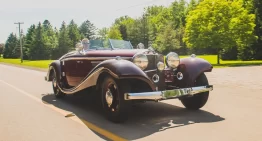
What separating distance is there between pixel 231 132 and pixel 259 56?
3189cm

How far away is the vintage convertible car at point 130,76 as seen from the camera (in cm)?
550

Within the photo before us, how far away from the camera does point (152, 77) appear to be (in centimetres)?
621

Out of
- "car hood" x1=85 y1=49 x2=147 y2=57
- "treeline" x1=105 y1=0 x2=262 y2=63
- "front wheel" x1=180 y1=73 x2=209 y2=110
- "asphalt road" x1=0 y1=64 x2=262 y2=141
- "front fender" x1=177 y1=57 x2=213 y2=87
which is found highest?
"treeline" x1=105 y1=0 x2=262 y2=63

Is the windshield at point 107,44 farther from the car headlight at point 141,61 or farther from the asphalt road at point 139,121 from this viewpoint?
the car headlight at point 141,61

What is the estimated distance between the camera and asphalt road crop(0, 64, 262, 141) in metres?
4.83

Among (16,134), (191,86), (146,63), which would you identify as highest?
(146,63)

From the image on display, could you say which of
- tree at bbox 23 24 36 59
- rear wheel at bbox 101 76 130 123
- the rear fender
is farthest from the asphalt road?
tree at bbox 23 24 36 59

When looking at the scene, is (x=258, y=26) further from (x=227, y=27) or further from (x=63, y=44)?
(x=63, y=44)

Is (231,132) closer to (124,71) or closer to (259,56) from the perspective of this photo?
(124,71)

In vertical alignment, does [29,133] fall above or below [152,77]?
below

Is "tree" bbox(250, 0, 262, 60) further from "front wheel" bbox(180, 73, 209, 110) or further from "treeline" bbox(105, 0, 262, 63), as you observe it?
"front wheel" bbox(180, 73, 209, 110)

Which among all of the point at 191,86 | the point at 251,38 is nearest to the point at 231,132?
the point at 191,86

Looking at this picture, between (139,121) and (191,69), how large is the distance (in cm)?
168

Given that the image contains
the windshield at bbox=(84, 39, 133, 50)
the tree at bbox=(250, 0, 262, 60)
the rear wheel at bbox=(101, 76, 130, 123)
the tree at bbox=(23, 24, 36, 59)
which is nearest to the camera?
the rear wheel at bbox=(101, 76, 130, 123)
